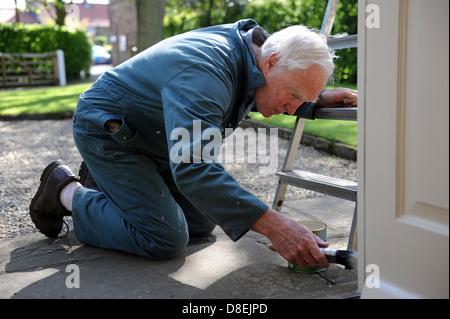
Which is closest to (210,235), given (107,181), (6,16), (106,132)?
(107,181)

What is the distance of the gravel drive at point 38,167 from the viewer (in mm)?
3340

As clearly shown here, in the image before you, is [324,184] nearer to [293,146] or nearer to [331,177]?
[331,177]

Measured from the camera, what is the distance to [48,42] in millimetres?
16766

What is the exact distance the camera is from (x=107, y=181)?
8.27ft

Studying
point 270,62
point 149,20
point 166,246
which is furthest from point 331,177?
point 149,20

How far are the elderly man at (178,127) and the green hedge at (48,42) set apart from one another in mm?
15357

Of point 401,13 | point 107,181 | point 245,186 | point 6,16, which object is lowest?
point 245,186

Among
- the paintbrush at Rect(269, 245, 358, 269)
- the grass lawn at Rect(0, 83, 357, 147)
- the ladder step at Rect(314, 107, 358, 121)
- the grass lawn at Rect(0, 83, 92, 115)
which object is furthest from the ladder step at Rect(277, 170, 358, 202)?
the grass lawn at Rect(0, 83, 92, 115)

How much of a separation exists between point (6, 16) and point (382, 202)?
53.8 metres

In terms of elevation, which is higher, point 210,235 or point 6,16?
point 6,16

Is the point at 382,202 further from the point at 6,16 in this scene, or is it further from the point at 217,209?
the point at 6,16

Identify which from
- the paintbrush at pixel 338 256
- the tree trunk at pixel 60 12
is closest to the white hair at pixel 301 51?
the paintbrush at pixel 338 256

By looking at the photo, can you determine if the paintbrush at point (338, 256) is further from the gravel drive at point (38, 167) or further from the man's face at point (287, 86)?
the gravel drive at point (38, 167)

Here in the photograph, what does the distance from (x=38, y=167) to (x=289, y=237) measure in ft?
12.3
